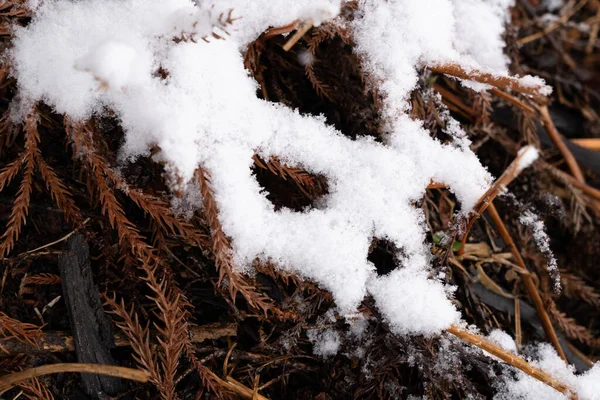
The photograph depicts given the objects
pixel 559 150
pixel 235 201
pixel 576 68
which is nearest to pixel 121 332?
pixel 235 201

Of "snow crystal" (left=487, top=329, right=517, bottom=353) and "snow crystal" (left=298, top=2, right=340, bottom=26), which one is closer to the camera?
"snow crystal" (left=298, top=2, right=340, bottom=26)

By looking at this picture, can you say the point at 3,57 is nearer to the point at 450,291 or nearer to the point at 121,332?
the point at 121,332

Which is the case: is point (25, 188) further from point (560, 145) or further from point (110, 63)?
point (560, 145)

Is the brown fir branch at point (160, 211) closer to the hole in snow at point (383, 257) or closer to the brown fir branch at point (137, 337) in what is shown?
the brown fir branch at point (137, 337)

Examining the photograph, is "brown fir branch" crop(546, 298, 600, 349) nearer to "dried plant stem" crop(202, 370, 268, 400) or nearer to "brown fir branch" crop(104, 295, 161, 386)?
"dried plant stem" crop(202, 370, 268, 400)

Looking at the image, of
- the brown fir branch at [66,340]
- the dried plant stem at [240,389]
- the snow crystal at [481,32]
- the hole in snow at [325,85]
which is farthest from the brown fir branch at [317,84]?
the dried plant stem at [240,389]

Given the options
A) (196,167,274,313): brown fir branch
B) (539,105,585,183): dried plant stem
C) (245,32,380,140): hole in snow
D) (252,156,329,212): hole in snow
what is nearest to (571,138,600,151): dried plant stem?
(539,105,585,183): dried plant stem
